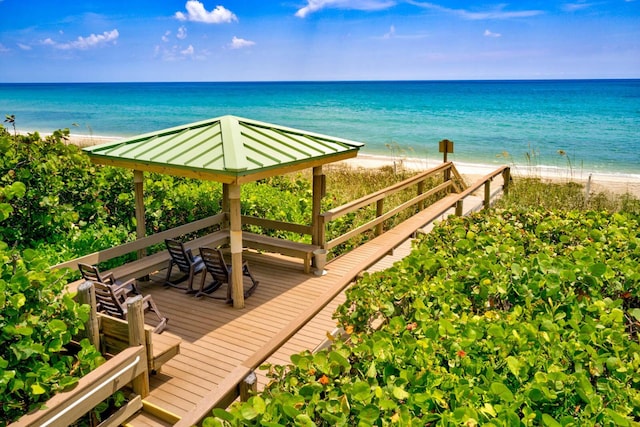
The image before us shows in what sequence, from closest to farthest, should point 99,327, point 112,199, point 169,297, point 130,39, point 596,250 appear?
point 596,250
point 99,327
point 169,297
point 112,199
point 130,39

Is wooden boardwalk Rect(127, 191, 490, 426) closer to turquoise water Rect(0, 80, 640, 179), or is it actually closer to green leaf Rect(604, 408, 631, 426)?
green leaf Rect(604, 408, 631, 426)

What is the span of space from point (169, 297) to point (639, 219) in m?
5.36

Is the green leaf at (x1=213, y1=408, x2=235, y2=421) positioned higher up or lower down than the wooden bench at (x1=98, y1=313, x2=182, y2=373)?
higher up

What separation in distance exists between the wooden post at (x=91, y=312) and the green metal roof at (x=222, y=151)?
6.95 ft

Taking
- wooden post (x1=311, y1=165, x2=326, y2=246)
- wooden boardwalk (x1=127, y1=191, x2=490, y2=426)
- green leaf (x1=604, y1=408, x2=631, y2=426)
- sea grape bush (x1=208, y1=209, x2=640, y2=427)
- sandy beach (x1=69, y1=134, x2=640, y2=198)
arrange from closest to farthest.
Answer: green leaf (x1=604, y1=408, x2=631, y2=426) → sea grape bush (x1=208, y1=209, x2=640, y2=427) → wooden boardwalk (x1=127, y1=191, x2=490, y2=426) → wooden post (x1=311, y1=165, x2=326, y2=246) → sandy beach (x1=69, y1=134, x2=640, y2=198)

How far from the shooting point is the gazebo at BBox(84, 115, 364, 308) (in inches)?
225

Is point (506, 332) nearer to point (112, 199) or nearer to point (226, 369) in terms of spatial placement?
point (226, 369)

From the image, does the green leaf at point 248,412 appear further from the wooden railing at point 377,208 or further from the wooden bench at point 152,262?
the wooden railing at point 377,208

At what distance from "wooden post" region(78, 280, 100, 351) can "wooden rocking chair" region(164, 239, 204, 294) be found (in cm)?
249

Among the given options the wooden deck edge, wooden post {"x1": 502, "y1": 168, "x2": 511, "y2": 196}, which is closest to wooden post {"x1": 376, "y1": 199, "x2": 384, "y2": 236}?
the wooden deck edge

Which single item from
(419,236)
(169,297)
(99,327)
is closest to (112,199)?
(169,297)

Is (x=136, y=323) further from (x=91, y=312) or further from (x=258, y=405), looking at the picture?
(x=258, y=405)

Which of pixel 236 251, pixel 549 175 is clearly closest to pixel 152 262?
pixel 236 251

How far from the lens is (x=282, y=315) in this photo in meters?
6.05
